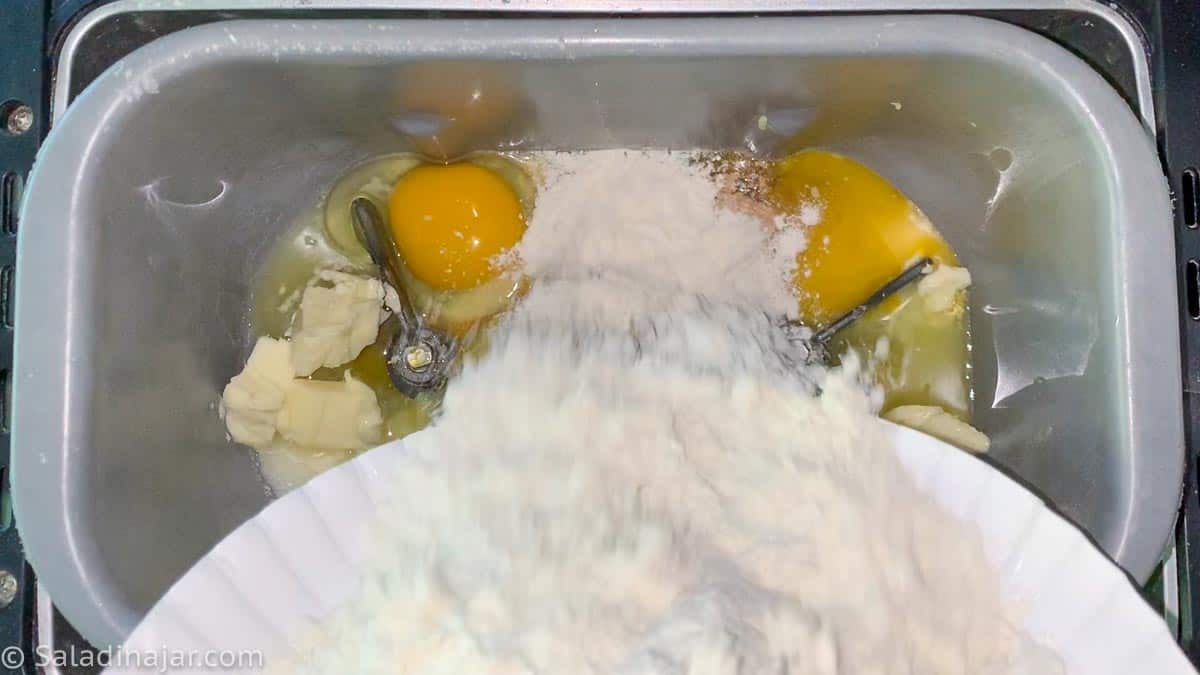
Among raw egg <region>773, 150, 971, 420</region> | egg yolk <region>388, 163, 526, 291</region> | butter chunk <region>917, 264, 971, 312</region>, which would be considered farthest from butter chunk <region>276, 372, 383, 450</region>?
butter chunk <region>917, 264, 971, 312</region>

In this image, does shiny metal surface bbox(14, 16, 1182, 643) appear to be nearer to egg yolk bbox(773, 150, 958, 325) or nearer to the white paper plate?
egg yolk bbox(773, 150, 958, 325)

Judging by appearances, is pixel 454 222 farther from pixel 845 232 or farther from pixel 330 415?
pixel 845 232

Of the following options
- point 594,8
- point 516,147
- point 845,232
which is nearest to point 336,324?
point 516,147

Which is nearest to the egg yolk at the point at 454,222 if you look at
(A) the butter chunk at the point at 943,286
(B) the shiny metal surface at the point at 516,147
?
(B) the shiny metal surface at the point at 516,147

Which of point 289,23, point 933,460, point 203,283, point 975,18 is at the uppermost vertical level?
point 975,18

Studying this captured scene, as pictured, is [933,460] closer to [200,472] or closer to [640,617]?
[640,617]

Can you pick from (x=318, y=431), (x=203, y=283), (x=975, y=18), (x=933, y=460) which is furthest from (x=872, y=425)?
(x=203, y=283)
